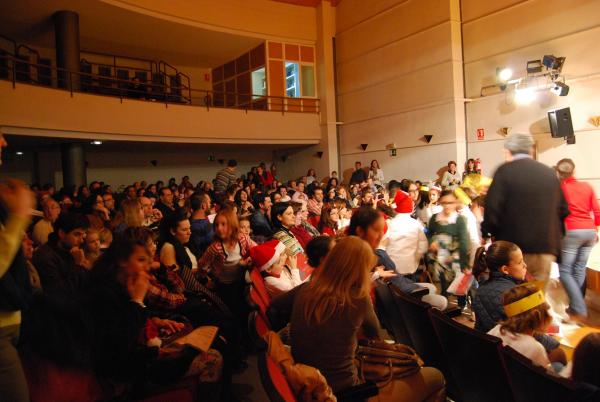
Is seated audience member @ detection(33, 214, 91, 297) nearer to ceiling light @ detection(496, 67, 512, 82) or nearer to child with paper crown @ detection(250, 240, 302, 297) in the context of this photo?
child with paper crown @ detection(250, 240, 302, 297)

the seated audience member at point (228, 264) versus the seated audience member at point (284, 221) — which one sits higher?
the seated audience member at point (284, 221)

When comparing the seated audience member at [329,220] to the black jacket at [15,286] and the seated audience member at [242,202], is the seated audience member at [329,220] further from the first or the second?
the black jacket at [15,286]

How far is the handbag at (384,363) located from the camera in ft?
7.33

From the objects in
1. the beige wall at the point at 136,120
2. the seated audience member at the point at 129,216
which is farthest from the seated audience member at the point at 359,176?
the seated audience member at the point at 129,216

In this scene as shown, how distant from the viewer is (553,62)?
887cm

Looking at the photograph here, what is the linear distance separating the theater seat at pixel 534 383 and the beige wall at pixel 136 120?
926 centimetres

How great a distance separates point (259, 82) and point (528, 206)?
12.7m

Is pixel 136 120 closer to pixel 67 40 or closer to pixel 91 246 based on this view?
pixel 67 40

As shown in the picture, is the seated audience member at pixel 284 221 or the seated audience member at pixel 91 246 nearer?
the seated audience member at pixel 91 246

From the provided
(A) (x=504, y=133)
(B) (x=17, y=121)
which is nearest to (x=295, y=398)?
(B) (x=17, y=121)

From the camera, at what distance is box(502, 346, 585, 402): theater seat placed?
4.93ft

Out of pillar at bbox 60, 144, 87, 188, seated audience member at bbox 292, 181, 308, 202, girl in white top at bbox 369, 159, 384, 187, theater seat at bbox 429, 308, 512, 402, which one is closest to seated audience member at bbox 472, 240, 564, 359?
theater seat at bbox 429, 308, 512, 402

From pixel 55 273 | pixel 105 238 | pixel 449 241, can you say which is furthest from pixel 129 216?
pixel 449 241

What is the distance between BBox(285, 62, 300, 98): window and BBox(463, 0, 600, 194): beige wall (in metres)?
5.46
